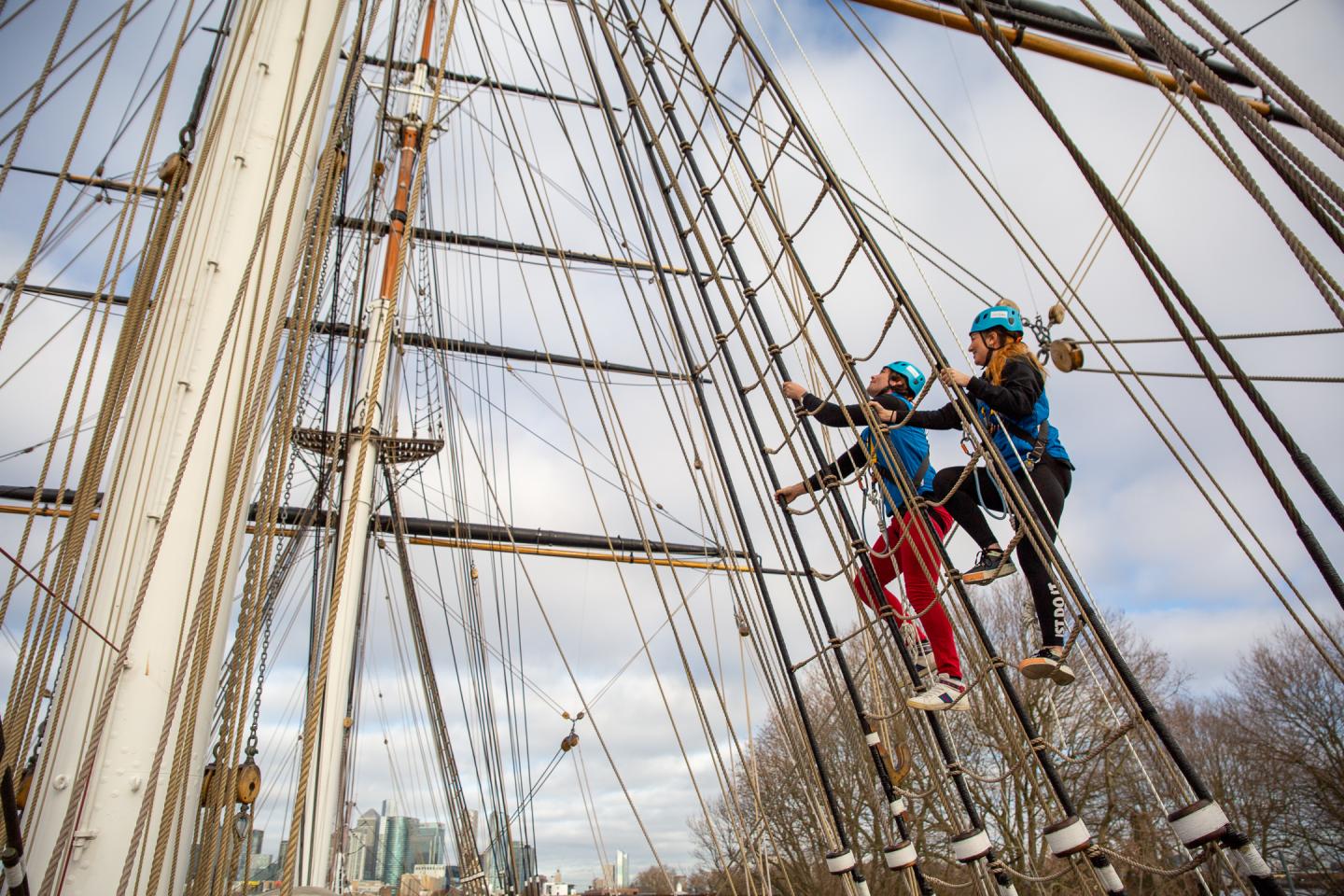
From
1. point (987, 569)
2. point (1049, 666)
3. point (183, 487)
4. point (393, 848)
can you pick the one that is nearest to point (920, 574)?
point (987, 569)

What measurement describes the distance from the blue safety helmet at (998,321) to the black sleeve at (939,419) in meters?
0.31

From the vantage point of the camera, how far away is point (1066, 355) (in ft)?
10.2

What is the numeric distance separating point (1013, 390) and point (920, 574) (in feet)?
2.78

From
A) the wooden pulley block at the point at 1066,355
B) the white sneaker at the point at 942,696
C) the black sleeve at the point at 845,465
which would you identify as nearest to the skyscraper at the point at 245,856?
the white sneaker at the point at 942,696

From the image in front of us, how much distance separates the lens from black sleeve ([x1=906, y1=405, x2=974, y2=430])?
10.1 ft

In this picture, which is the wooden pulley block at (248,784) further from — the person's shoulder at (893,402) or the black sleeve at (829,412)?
the person's shoulder at (893,402)

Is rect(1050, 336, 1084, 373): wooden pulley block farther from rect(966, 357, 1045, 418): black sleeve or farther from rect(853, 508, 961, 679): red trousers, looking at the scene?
rect(853, 508, 961, 679): red trousers

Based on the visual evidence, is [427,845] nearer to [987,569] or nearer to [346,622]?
[346,622]

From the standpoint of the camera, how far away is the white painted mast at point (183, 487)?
213 centimetres

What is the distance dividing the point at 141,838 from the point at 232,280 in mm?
1657

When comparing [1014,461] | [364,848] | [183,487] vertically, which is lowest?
[1014,461]

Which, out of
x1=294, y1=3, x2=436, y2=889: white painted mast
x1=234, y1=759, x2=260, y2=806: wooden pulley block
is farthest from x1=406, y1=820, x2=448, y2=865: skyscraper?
x1=234, y1=759, x2=260, y2=806: wooden pulley block

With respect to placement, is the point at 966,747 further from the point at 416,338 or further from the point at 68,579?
the point at 68,579

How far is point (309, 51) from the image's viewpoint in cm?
327
